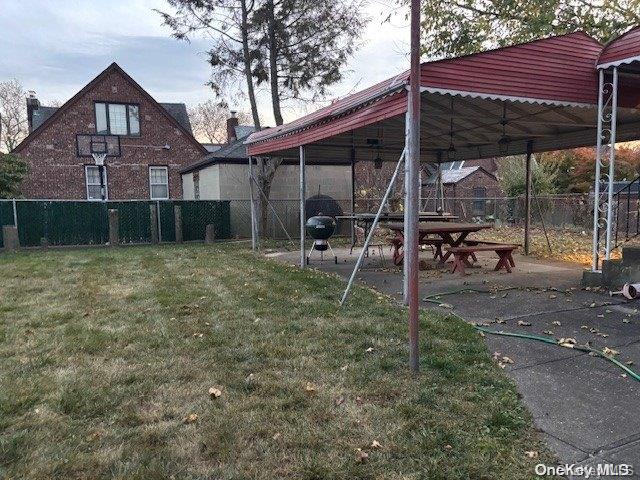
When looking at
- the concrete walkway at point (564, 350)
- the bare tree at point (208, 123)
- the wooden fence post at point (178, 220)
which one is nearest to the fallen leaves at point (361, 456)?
the concrete walkway at point (564, 350)


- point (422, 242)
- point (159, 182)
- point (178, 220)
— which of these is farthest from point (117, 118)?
point (422, 242)

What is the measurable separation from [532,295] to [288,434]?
15.3ft

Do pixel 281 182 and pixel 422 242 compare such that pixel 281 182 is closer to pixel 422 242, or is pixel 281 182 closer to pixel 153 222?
pixel 153 222

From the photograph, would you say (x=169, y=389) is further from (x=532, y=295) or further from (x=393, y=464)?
(x=532, y=295)

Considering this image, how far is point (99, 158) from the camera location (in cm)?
2197

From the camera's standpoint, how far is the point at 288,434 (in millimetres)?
2760

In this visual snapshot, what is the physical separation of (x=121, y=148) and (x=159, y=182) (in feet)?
7.86

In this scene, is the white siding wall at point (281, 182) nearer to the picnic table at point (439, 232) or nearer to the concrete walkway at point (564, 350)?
the picnic table at point (439, 232)

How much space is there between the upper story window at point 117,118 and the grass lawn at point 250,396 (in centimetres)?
1901

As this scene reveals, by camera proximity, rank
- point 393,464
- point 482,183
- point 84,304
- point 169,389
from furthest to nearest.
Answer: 1. point 482,183
2. point 84,304
3. point 169,389
4. point 393,464

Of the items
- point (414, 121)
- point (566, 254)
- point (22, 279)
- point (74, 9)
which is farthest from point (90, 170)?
point (414, 121)

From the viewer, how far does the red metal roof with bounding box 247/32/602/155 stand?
18.0 ft

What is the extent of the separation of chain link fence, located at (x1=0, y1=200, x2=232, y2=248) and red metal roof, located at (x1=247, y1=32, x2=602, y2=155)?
10.5 metres

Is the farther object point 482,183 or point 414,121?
point 482,183
